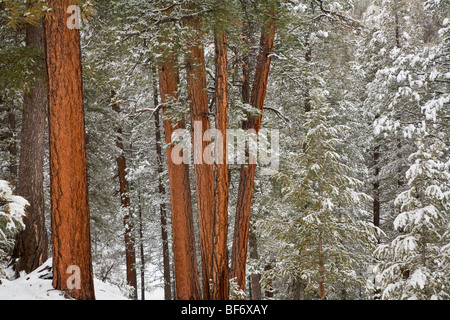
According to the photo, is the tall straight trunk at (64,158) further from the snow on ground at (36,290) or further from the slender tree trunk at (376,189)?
the slender tree trunk at (376,189)

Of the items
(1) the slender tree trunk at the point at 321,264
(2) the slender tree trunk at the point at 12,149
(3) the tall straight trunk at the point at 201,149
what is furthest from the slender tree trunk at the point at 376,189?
(2) the slender tree trunk at the point at 12,149

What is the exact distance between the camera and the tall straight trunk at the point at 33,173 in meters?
7.02

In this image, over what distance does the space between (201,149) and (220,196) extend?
1022 mm

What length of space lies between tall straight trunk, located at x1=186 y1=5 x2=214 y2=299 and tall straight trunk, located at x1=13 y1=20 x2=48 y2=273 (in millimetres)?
3063

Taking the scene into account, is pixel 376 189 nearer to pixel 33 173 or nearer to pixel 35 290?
pixel 33 173

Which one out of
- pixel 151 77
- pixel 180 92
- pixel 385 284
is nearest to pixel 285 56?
pixel 180 92

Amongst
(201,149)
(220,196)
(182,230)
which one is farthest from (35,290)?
(201,149)

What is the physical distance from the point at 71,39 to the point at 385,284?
22.3 feet

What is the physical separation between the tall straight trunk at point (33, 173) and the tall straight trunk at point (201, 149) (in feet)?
10.1

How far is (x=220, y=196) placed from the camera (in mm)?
6133

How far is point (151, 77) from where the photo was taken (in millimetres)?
8477

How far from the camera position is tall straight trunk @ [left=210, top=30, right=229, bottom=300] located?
6.13m

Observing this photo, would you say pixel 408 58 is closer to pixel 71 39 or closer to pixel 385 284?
pixel 385 284

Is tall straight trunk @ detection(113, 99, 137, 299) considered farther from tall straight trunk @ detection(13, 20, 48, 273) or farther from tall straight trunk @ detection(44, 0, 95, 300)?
tall straight trunk @ detection(44, 0, 95, 300)
